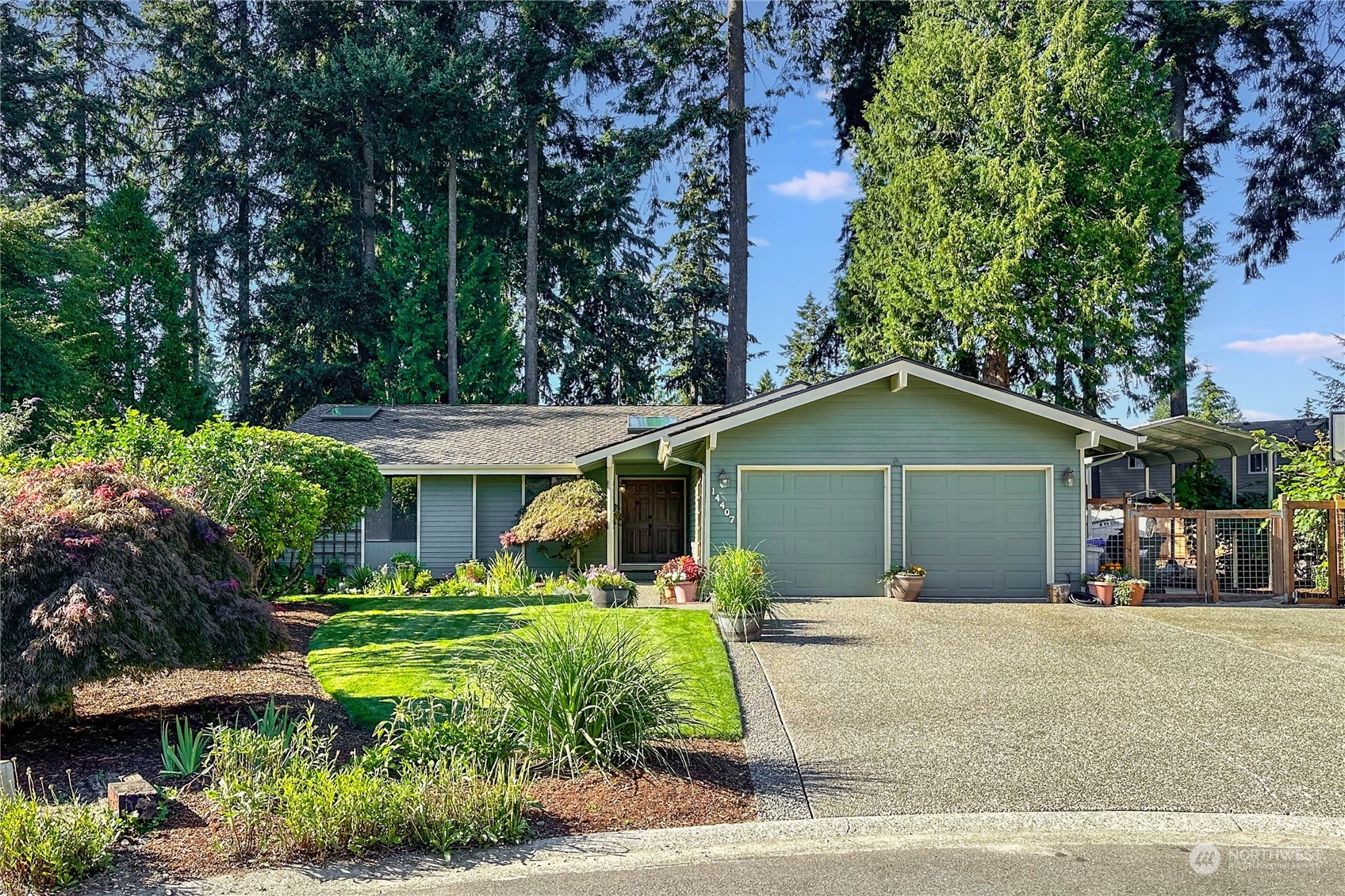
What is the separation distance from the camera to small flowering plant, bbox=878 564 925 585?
13.6m

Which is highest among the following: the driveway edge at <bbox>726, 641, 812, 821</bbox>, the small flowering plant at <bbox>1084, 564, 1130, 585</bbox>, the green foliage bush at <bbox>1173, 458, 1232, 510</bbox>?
the green foliage bush at <bbox>1173, 458, 1232, 510</bbox>

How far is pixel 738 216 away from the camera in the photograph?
25.2 m

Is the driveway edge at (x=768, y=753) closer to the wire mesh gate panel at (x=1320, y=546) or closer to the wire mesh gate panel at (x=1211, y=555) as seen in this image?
the wire mesh gate panel at (x=1211, y=555)

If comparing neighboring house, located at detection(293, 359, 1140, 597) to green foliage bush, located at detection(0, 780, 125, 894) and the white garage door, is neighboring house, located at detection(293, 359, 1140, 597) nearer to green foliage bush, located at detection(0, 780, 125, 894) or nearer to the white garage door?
the white garage door

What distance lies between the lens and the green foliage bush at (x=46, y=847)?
13.6ft

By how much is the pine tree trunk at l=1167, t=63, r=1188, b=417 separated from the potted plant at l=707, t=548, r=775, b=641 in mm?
16534

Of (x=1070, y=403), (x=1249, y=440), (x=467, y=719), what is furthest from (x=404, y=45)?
(x=467, y=719)

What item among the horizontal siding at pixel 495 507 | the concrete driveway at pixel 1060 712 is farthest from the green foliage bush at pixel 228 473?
the horizontal siding at pixel 495 507

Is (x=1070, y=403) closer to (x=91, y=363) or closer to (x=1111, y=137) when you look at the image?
(x=1111, y=137)

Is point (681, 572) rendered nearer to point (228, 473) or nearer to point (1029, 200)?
point (228, 473)

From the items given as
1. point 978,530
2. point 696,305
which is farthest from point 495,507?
point 696,305

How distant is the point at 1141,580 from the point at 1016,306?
9760mm

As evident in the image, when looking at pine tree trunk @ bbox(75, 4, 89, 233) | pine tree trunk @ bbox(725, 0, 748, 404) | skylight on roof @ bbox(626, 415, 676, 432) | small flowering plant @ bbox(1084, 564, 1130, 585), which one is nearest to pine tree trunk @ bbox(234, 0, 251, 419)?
pine tree trunk @ bbox(75, 4, 89, 233)

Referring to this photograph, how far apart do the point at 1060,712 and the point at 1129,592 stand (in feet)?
24.1
